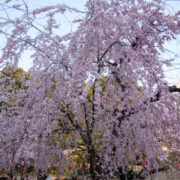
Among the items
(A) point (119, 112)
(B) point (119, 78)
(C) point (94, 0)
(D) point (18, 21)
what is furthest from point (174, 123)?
(D) point (18, 21)

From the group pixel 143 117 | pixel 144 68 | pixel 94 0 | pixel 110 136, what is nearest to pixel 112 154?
pixel 110 136

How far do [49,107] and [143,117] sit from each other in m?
2.13

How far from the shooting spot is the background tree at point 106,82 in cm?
303

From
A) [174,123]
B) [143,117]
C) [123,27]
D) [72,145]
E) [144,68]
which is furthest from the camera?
[72,145]

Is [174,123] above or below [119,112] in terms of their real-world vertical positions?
below

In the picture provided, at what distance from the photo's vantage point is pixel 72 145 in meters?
5.27

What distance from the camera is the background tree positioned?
9.95ft

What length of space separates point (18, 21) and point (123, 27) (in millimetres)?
2381

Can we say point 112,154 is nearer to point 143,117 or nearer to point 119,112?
point 119,112

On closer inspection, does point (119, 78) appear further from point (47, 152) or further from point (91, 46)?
point (47, 152)

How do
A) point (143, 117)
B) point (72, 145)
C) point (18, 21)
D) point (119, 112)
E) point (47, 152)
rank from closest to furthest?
point (143, 117) → point (18, 21) → point (119, 112) → point (47, 152) → point (72, 145)

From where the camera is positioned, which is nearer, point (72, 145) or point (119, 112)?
point (119, 112)

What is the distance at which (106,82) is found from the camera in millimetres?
4566

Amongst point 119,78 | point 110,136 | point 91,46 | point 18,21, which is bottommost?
point 110,136
